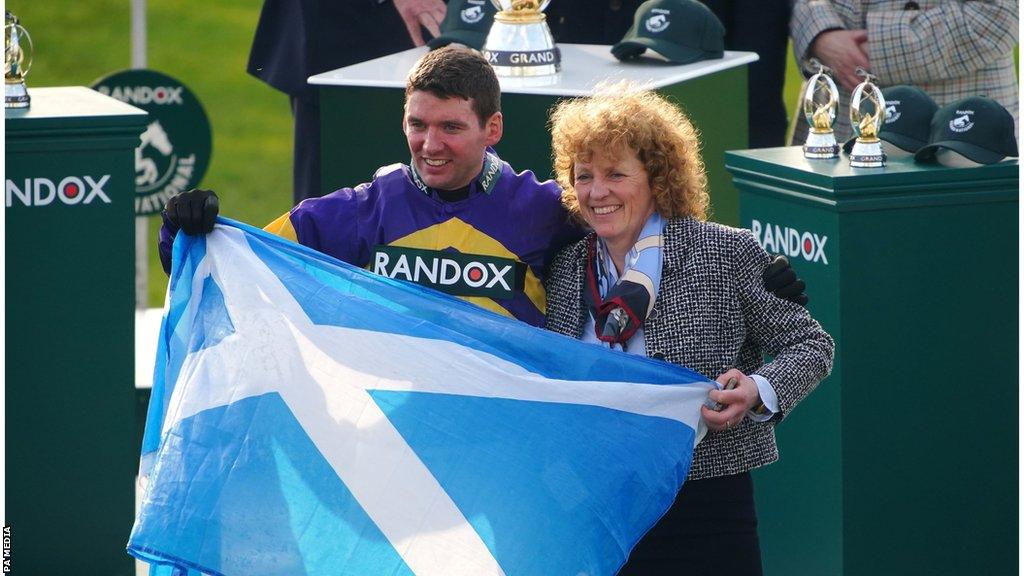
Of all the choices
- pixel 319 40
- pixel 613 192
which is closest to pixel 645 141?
pixel 613 192

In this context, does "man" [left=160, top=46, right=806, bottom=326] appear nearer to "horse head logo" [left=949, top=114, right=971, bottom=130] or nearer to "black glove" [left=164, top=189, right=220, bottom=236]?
"black glove" [left=164, top=189, right=220, bottom=236]

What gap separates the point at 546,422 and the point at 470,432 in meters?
0.15

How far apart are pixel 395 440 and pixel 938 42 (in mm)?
2947

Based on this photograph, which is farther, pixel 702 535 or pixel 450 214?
pixel 450 214

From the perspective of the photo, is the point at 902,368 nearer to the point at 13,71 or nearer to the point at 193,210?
the point at 193,210

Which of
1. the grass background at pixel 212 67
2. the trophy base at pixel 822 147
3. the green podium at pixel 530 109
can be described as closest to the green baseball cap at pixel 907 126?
the trophy base at pixel 822 147

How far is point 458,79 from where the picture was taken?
12.6 feet

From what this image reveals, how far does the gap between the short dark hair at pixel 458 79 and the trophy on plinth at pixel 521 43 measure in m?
1.51

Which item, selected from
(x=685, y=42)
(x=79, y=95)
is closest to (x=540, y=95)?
(x=685, y=42)

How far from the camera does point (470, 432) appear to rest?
357 centimetres

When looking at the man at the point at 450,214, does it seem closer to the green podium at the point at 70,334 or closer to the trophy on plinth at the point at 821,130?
the trophy on plinth at the point at 821,130

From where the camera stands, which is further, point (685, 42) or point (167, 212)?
point (685, 42)

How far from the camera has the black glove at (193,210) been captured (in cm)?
376

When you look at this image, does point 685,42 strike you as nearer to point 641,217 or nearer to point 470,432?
point 641,217
